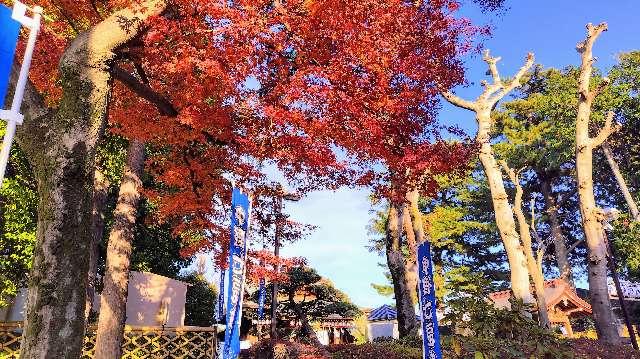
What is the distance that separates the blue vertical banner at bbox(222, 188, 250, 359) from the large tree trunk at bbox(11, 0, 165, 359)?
2039 mm

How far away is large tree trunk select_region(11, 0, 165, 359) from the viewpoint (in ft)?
15.9

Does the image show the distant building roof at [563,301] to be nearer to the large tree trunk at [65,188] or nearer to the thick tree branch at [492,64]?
the thick tree branch at [492,64]

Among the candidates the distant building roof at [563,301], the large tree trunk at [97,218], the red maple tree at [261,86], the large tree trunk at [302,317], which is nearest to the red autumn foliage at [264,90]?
the red maple tree at [261,86]

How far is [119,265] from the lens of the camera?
10.4 meters

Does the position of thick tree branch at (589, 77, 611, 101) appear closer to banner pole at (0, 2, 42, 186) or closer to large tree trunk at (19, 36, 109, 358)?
large tree trunk at (19, 36, 109, 358)

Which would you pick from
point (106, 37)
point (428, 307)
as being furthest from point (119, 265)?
point (428, 307)

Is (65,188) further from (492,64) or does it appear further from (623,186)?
(623,186)

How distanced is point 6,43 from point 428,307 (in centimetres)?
567

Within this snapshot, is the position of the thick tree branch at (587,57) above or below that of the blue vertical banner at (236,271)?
above

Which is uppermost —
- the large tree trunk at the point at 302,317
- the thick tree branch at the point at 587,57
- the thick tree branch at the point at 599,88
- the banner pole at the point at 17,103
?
Result: the thick tree branch at the point at 587,57

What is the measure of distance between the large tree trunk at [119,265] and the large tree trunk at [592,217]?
1127cm

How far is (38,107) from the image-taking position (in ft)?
18.9

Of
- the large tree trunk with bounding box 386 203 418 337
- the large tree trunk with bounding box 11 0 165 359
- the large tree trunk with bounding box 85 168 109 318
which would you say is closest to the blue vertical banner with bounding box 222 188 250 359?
the large tree trunk with bounding box 11 0 165 359

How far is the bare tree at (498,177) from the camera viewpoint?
11.2m
